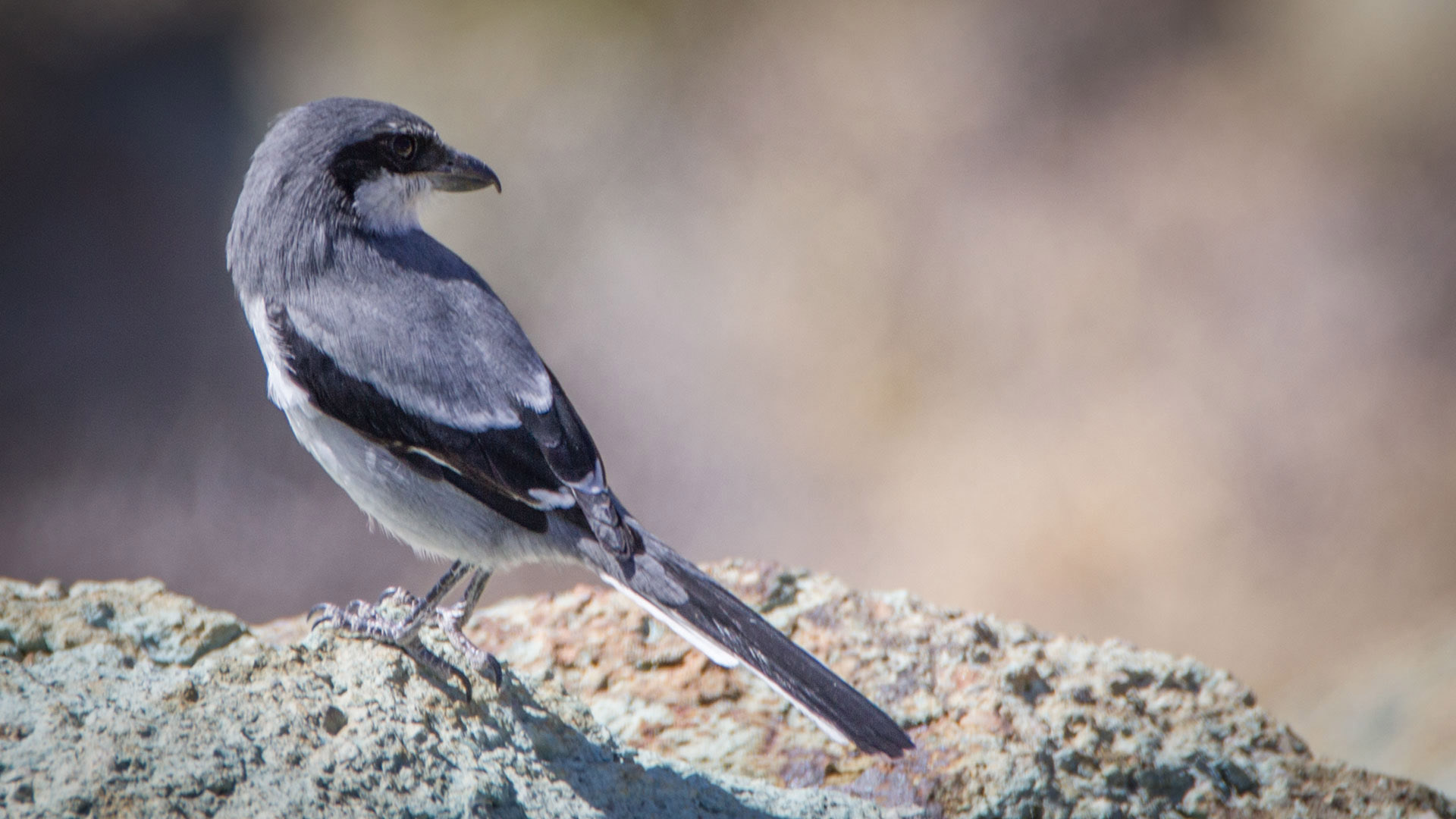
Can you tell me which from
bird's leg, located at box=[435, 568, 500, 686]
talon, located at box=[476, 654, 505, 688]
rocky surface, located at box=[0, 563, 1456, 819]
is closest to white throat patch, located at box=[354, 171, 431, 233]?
bird's leg, located at box=[435, 568, 500, 686]

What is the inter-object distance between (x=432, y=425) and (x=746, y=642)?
85 centimetres

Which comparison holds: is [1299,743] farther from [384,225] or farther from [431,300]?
[384,225]

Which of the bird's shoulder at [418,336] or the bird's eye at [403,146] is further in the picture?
the bird's eye at [403,146]

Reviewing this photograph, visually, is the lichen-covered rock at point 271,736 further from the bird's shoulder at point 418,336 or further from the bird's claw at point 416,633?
the bird's shoulder at point 418,336

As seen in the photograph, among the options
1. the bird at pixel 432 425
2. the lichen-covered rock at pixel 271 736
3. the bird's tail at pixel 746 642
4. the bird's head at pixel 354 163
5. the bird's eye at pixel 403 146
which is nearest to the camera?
the lichen-covered rock at pixel 271 736

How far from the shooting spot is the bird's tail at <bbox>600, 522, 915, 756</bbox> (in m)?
2.37

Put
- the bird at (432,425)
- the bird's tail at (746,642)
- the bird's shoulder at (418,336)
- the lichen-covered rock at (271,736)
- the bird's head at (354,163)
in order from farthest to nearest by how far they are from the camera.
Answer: the bird's head at (354,163)
the bird's shoulder at (418,336)
the bird at (432,425)
the bird's tail at (746,642)
the lichen-covered rock at (271,736)

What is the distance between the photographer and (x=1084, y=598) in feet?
19.5

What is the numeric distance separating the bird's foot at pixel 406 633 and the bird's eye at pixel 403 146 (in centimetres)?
115

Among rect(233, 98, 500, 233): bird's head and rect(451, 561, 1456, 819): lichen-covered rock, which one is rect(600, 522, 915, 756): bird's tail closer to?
rect(451, 561, 1456, 819): lichen-covered rock

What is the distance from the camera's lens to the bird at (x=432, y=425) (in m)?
2.54

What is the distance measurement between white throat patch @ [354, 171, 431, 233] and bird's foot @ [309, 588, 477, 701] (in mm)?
977

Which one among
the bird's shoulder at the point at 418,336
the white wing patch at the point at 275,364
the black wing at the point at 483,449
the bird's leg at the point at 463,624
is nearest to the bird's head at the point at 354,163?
the bird's shoulder at the point at 418,336

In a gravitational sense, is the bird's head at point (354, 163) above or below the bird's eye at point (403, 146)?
below
